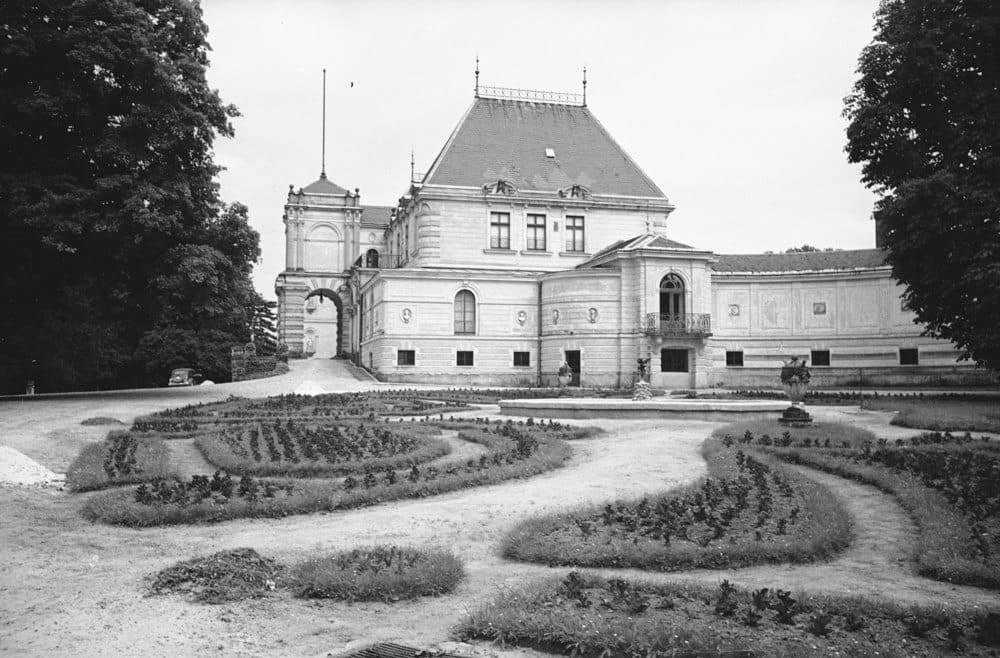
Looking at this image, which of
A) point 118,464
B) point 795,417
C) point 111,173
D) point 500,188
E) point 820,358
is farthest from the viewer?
point 500,188

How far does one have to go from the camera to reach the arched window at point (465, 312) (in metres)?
46.8

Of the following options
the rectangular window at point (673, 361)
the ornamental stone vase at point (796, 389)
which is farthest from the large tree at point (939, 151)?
the rectangular window at point (673, 361)

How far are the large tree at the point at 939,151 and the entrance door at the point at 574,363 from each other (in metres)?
18.1

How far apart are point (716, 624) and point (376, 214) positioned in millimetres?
76730

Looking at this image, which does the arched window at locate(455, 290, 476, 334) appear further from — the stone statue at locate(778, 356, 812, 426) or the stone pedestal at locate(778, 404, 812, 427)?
the stone pedestal at locate(778, 404, 812, 427)

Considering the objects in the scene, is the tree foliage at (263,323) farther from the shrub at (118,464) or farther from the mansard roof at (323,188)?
the shrub at (118,464)

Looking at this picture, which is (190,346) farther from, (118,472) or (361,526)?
(361,526)

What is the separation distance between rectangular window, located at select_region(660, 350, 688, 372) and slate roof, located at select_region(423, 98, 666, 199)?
1403 centimetres

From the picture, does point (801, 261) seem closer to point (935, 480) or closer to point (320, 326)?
point (935, 480)

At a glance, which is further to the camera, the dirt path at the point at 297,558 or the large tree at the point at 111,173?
the large tree at the point at 111,173

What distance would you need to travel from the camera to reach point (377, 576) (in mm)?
7141

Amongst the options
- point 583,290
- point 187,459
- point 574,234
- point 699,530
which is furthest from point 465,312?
point 699,530

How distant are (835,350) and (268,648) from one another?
46762 millimetres

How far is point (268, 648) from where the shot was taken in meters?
5.88
